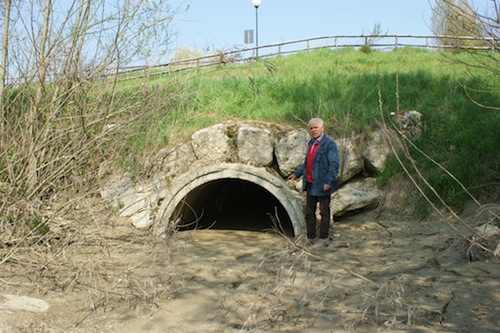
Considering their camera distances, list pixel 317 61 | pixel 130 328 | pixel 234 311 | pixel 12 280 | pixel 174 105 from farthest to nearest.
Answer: pixel 317 61
pixel 174 105
pixel 12 280
pixel 234 311
pixel 130 328

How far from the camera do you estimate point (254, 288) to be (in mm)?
7570

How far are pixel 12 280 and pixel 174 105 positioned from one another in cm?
449

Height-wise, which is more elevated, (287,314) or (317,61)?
(317,61)

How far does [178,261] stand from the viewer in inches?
350

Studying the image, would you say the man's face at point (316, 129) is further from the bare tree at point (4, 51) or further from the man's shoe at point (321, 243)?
the bare tree at point (4, 51)

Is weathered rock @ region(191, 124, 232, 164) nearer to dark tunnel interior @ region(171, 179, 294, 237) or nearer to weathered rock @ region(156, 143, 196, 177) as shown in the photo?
weathered rock @ region(156, 143, 196, 177)

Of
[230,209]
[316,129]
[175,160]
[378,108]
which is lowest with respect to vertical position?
[230,209]

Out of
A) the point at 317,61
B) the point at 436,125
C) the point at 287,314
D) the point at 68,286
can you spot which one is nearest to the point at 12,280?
the point at 68,286

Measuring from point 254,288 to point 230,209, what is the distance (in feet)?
22.2

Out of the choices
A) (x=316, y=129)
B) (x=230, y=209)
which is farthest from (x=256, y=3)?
(x=316, y=129)

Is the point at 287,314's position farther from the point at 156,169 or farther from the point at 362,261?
the point at 156,169

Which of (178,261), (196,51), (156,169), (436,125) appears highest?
(196,51)

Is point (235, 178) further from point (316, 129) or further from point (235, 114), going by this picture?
point (316, 129)

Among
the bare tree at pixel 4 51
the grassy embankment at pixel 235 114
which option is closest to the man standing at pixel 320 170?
the grassy embankment at pixel 235 114
